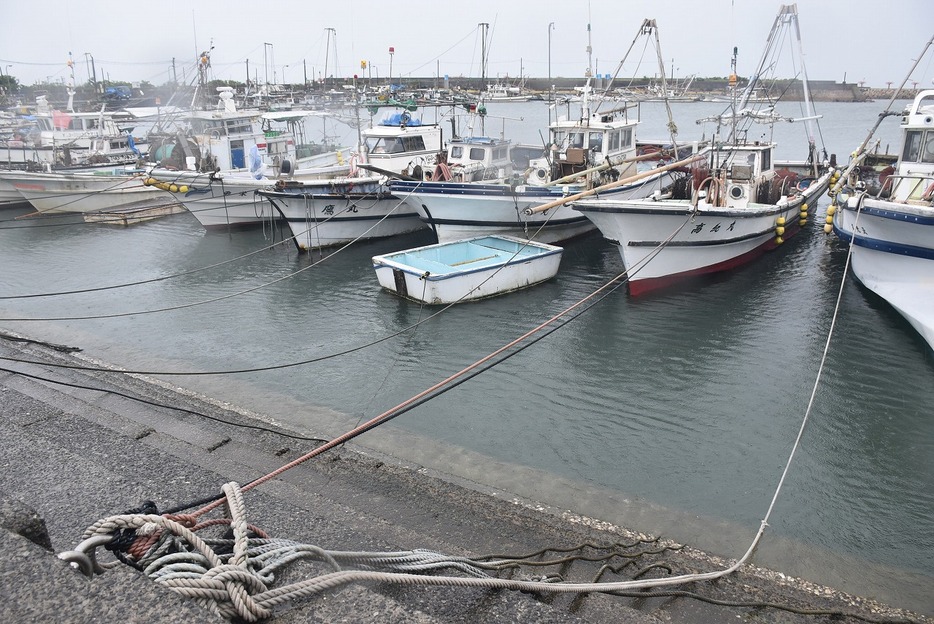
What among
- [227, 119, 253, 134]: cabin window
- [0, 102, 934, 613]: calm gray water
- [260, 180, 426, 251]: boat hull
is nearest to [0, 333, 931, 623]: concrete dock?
[0, 102, 934, 613]: calm gray water

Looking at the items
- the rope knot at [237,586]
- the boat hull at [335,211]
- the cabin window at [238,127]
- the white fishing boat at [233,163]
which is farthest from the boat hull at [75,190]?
the rope knot at [237,586]

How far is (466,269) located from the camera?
12414 millimetres

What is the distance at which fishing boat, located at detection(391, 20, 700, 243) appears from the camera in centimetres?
1480

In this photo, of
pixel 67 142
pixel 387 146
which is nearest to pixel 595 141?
pixel 387 146

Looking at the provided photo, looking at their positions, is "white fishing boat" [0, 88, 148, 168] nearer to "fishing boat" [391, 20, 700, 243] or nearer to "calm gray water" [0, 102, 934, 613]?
"calm gray water" [0, 102, 934, 613]

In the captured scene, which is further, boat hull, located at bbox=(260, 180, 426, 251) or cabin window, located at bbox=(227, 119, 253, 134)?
cabin window, located at bbox=(227, 119, 253, 134)

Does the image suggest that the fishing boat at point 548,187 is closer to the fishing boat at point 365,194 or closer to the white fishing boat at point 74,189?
the fishing boat at point 365,194

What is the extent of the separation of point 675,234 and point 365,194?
7.93 m

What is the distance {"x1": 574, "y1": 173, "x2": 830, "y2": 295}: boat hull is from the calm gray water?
501 mm

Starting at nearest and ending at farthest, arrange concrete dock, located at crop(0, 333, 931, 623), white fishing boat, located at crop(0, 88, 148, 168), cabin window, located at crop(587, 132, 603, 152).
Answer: concrete dock, located at crop(0, 333, 931, 623)
cabin window, located at crop(587, 132, 603, 152)
white fishing boat, located at crop(0, 88, 148, 168)

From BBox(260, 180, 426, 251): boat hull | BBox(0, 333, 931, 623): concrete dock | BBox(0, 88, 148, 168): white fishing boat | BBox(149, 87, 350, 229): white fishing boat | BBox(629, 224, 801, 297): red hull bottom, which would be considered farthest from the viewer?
BBox(0, 88, 148, 168): white fishing boat

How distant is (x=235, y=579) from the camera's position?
246 centimetres

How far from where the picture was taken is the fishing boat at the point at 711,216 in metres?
12.5

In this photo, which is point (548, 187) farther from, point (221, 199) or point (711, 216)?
point (221, 199)
